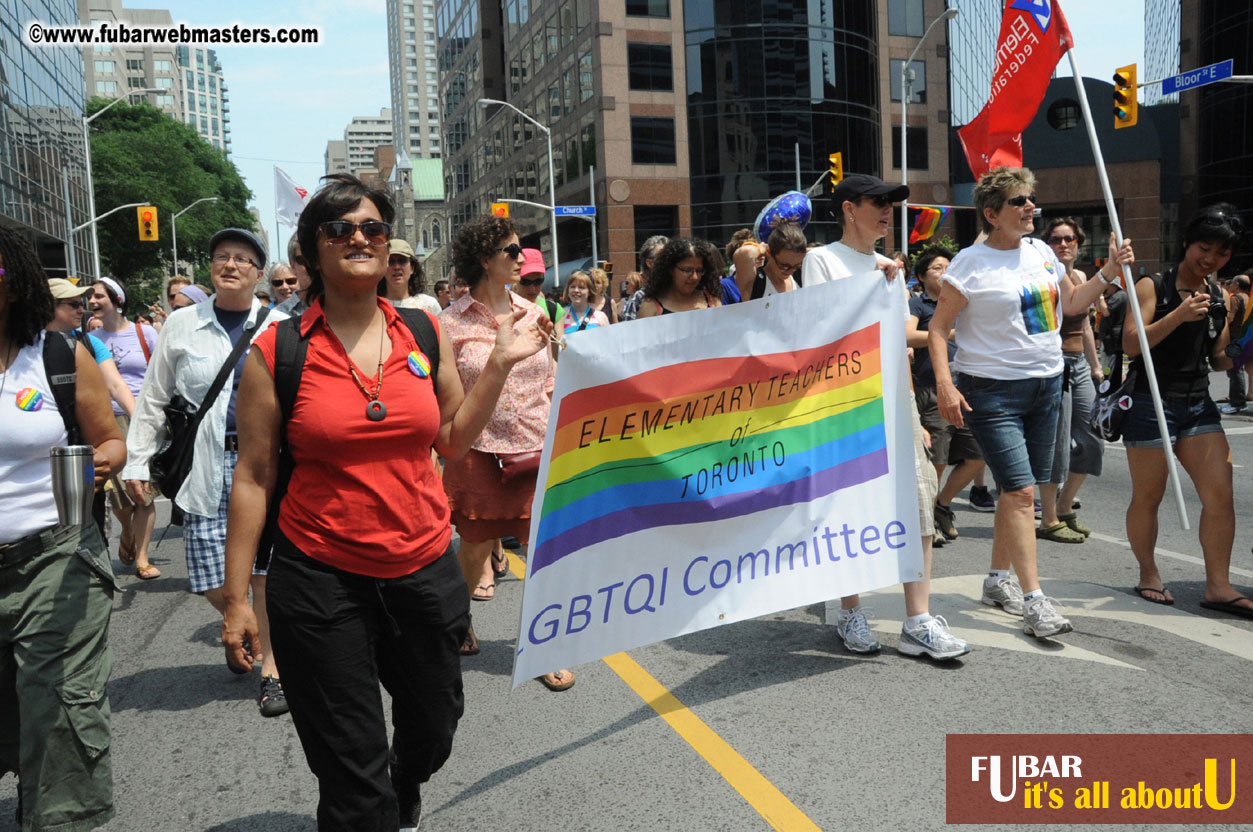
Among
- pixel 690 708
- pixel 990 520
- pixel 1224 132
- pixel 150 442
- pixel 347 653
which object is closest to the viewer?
pixel 347 653

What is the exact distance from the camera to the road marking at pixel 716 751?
315cm

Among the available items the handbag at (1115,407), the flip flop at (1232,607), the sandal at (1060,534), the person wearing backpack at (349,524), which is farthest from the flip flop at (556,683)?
the sandal at (1060,534)

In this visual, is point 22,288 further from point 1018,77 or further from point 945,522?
point 945,522

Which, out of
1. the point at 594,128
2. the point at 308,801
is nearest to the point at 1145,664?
the point at 308,801

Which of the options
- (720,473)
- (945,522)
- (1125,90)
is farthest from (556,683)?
(1125,90)

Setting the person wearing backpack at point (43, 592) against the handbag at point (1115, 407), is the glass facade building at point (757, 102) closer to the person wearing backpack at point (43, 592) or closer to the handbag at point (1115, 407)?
the handbag at point (1115, 407)

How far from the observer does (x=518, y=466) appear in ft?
15.3

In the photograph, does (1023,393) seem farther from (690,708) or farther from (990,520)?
(990,520)

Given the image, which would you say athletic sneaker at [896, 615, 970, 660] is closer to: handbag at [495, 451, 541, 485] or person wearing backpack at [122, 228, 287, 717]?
handbag at [495, 451, 541, 485]

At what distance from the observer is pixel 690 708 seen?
161 inches

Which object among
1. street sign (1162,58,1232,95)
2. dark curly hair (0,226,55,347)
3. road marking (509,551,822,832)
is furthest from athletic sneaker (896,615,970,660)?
street sign (1162,58,1232,95)

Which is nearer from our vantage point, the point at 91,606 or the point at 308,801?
the point at 91,606

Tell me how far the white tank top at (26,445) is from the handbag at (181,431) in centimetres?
140

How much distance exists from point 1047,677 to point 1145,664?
0.49 m
